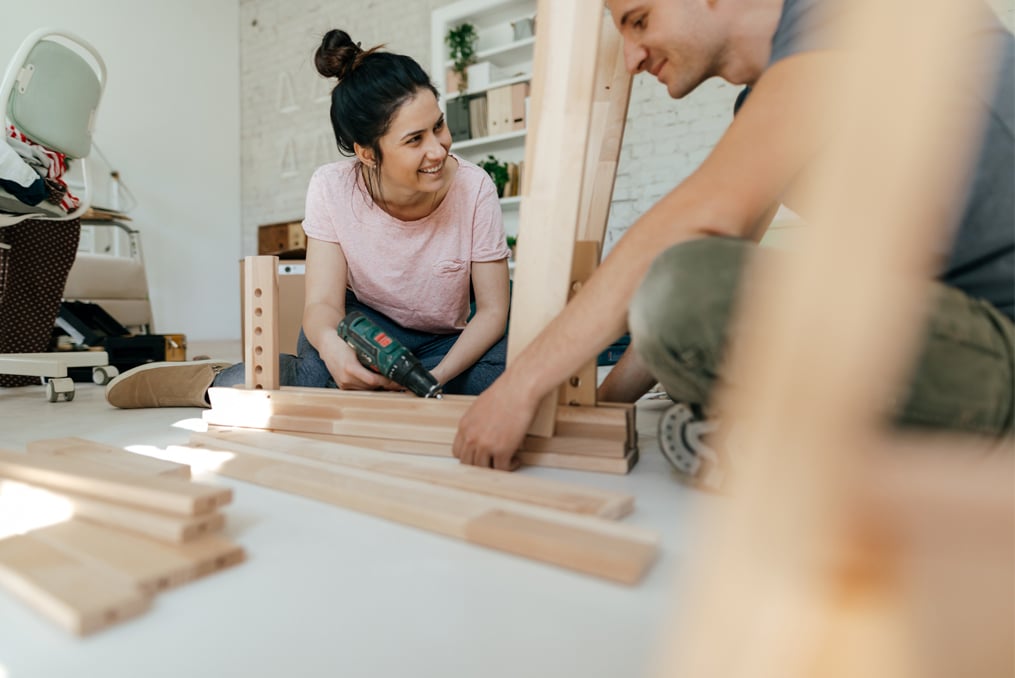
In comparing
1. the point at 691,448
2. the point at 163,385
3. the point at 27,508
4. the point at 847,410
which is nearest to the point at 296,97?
the point at 163,385

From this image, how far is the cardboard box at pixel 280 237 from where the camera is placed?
561 centimetres

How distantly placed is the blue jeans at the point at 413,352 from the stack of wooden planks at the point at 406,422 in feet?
0.74

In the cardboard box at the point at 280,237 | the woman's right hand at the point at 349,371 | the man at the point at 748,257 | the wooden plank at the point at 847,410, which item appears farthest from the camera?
the cardboard box at the point at 280,237

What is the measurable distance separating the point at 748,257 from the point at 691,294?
70mm

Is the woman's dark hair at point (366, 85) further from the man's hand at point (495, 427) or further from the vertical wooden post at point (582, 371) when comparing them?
the man's hand at point (495, 427)

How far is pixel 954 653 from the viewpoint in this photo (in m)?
0.24

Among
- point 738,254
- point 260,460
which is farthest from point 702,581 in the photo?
point 260,460

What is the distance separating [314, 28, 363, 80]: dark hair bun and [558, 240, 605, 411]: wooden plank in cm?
74

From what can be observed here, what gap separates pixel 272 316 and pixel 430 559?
0.81 m

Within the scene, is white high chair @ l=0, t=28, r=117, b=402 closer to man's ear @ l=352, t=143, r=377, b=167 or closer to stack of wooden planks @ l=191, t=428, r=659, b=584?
man's ear @ l=352, t=143, r=377, b=167

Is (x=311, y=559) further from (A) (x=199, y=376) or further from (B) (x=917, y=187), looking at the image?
(A) (x=199, y=376)

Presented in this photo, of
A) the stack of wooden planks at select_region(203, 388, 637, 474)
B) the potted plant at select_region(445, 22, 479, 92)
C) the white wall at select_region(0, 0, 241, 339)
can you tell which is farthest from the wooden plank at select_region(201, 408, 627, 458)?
the white wall at select_region(0, 0, 241, 339)

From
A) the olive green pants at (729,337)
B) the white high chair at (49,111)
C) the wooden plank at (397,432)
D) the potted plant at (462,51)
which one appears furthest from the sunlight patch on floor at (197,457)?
the potted plant at (462,51)

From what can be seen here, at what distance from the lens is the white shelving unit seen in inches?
172
